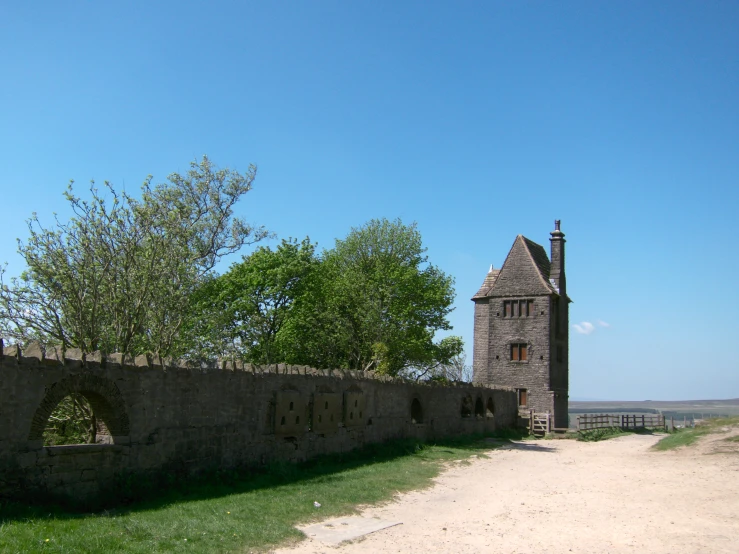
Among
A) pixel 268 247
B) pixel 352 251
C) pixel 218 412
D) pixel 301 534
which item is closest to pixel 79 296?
pixel 218 412

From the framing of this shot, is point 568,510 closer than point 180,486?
No

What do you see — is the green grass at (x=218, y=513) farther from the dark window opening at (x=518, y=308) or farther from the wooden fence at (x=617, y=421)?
the dark window opening at (x=518, y=308)

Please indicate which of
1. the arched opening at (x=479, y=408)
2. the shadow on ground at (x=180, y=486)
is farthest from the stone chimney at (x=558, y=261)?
the shadow on ground at (x=180, y=486)

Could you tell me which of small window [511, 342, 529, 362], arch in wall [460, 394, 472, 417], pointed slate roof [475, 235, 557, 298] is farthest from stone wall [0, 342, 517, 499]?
pointed slate roof [475, 235, 557, 298]

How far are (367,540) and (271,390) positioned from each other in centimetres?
597

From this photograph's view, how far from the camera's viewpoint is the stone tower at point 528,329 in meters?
40.2

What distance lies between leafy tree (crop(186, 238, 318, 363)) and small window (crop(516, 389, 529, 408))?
52.7ft

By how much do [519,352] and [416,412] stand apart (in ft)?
62.3

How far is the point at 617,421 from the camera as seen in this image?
3925 centimetres

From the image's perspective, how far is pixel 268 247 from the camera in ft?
118

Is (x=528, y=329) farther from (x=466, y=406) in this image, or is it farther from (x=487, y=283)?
(x=466, y=406)

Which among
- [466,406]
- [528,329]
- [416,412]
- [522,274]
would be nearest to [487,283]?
[522,274]

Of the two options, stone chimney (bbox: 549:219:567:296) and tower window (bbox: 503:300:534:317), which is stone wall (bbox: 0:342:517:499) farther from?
stone chimney (bbox: 549:219:567:296)

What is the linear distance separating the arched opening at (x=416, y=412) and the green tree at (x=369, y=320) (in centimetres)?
594
